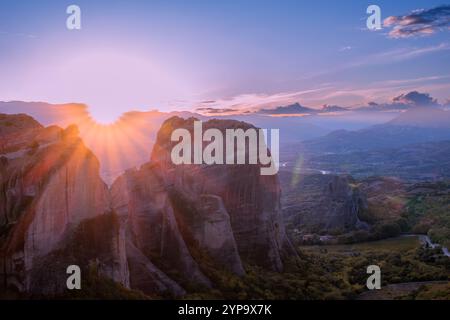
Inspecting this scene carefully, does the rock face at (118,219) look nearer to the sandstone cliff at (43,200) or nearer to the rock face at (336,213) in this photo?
the sandstone cliff at (43,200)

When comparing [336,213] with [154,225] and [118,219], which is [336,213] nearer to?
[154,225]

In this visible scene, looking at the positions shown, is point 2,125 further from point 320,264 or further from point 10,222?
point 320,264

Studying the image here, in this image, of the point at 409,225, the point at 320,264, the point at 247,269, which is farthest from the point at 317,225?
the point at 247,269

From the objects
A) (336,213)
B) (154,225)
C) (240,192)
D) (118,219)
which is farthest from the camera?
(336,213)

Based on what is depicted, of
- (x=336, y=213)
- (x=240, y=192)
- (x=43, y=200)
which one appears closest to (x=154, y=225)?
(x=43, y=200)

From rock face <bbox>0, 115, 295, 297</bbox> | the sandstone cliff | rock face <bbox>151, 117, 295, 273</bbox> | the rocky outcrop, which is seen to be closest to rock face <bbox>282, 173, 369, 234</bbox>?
rock face <bbox>151, 117, 295, 273</bbox>

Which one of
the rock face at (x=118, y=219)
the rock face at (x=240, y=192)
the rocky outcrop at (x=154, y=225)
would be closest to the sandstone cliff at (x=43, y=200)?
the rock face at (x=118, y=219)

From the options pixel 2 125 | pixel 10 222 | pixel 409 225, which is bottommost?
pixel 409 225

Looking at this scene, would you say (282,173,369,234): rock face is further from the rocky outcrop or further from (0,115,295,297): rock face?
the rocky outcrop
